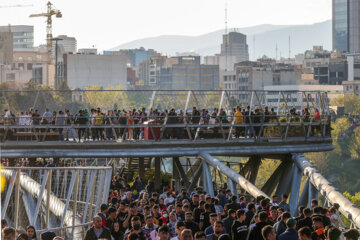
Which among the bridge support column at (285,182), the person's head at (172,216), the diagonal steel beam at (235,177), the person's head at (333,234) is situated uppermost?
the person's head at (333,234)

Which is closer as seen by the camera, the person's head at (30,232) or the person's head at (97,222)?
the person's head at (30,232)

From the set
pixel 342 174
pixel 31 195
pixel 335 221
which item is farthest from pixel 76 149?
pixel 342 174

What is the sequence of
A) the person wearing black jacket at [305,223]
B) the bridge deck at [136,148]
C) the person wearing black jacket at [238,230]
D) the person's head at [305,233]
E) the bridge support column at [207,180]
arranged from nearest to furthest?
the person's head at [305,233]
the person wearing black jacket at [238,230]
the person wearing black jacket at [305,223]
the bridge support column at [207,180]
the bridge deck at [136,148]

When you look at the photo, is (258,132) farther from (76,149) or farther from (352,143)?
(352,143)

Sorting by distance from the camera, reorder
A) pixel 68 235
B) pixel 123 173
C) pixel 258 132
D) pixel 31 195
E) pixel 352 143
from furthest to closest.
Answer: pixel 352 143 < pixel 123 173 < pixel 258 132 < pixel 31 195 < pixel 68 235

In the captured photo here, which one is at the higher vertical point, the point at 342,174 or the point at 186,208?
the point at 186,208

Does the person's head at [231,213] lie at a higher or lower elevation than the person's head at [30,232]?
lower

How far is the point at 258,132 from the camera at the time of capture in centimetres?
3972

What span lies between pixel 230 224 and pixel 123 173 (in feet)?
89.3

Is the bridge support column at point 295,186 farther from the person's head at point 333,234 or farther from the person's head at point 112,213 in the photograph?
the person's head at point 333,234

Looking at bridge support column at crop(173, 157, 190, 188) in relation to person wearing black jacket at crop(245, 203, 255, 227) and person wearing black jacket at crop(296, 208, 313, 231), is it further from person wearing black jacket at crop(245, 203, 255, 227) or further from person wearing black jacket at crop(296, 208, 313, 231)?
person wearing black jacket at crop(296, 208, 313, 231)

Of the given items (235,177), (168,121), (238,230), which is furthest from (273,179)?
(238,230)

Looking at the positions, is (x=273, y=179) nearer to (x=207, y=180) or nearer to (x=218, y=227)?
(x=207, y=180)

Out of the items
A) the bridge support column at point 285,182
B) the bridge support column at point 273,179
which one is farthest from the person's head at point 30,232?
the bridge support column at point 273,179
